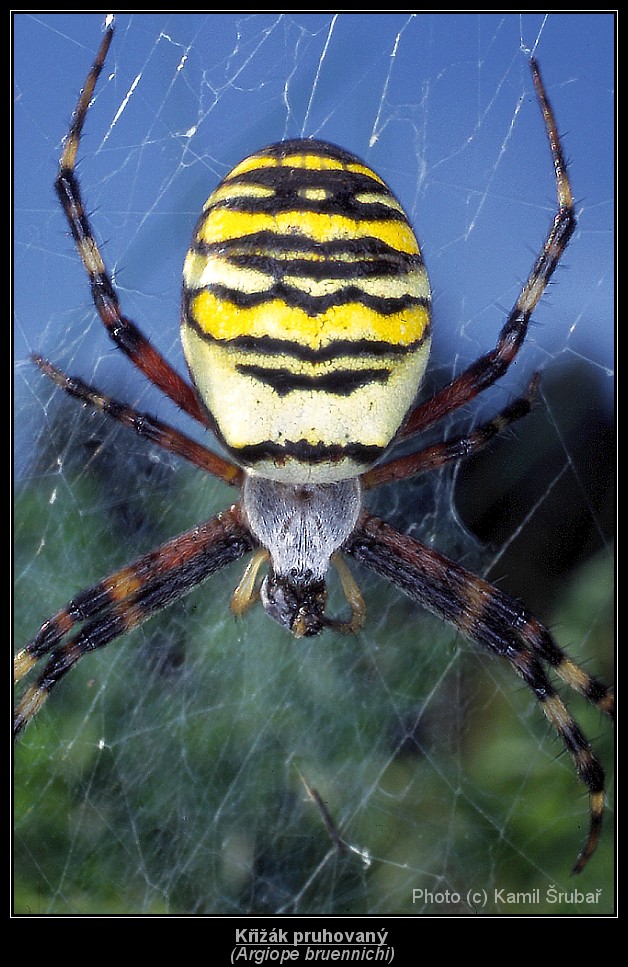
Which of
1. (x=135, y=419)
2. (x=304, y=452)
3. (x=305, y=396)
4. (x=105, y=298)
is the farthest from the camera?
(x=135, y=419)

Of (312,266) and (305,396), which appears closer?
(312,266)

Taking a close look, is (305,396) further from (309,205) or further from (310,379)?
(309,205)

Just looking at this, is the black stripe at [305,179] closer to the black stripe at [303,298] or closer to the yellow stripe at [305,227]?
the yellow stripe at [305,227]

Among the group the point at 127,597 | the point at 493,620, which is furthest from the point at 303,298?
the point at 493,620

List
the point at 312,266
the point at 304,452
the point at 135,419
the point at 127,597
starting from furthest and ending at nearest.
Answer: the point at 127,597 → the point at 135,419 → the point at 304,452 → the point at 312,266

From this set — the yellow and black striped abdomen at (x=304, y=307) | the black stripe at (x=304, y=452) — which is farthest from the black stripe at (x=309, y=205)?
the black stripe at (x=304, y=452)

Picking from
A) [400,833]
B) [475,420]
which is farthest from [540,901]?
[475,420]
